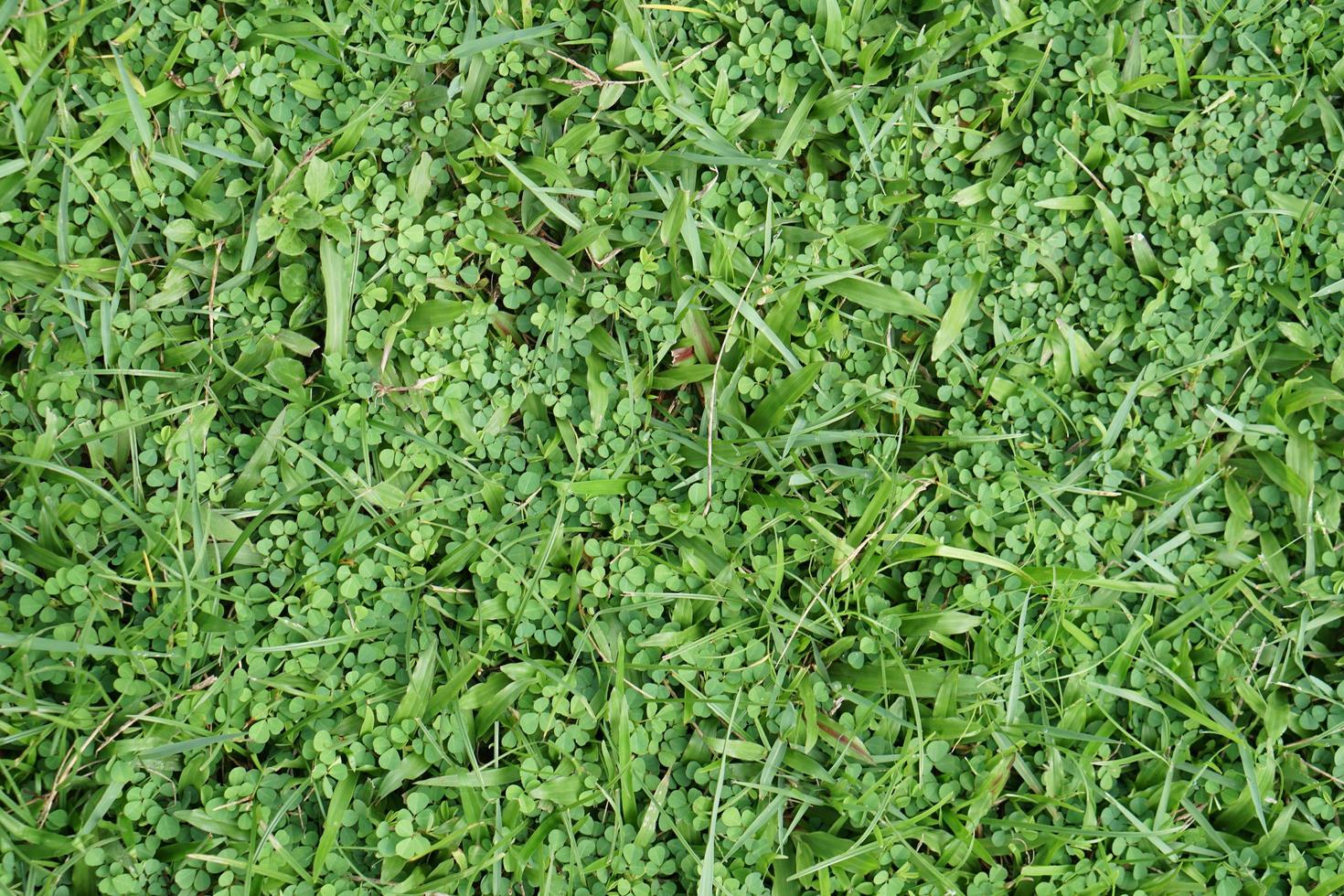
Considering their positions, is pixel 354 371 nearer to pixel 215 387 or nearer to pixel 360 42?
pixel 215 387

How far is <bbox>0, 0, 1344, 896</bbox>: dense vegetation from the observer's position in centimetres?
185

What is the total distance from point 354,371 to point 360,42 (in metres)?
0.69

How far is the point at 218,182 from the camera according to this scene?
2.00 meters

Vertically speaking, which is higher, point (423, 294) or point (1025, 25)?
point (1025, 25)

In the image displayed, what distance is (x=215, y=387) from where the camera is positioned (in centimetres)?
195

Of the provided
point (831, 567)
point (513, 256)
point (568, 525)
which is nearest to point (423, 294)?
point (513, 256)

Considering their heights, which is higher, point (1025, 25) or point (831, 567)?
point (1025, 25)

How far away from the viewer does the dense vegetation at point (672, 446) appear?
A: 185 centimetres

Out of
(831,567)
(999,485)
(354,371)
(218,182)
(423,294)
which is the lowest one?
(831,567)

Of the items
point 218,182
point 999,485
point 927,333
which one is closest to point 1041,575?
point 999,485

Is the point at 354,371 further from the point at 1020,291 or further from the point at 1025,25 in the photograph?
the point at 1025,25

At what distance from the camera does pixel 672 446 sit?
1.96 meters

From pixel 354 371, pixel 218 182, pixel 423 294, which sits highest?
pixel 218 182

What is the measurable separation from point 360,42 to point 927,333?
1.32 metres
